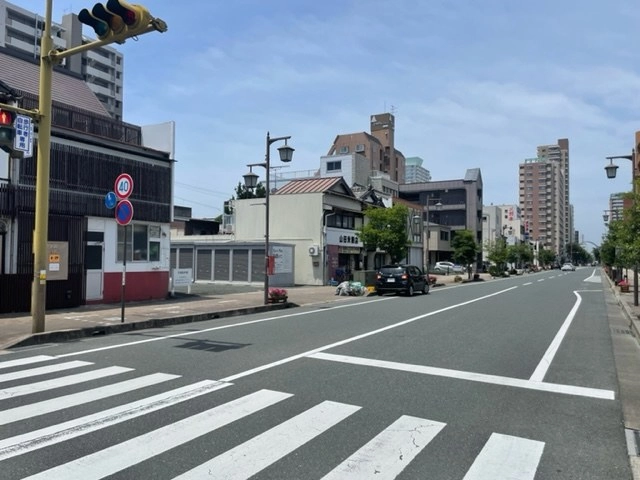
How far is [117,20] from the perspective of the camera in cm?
855

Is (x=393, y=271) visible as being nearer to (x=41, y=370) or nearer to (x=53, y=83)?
(x=53, y=83)

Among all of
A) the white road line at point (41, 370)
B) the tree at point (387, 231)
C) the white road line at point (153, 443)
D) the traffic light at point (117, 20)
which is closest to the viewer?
the white road line at point (153, 443)

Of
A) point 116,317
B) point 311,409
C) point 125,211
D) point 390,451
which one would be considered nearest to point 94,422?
point 311,409

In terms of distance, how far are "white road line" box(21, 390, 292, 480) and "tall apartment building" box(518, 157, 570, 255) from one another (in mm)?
168988

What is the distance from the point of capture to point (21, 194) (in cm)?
1534

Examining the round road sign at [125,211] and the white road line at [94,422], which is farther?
the round road sign at [125,211]

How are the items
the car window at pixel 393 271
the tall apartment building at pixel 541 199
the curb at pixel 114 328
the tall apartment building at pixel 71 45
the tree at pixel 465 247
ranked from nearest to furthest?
1. the curb at pixel 114 328
2. the car window at pixel 393 271
3. the tree at pixel 465 247
4. the tall apartment building at pixel 71 45
5. the tall apartment building at pixel 541 199

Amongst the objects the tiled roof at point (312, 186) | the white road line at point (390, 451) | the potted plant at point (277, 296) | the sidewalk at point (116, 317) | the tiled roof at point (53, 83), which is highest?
the tiled roof at point (53, 83)

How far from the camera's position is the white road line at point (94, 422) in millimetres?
4715

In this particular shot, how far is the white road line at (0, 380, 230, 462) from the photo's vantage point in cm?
471

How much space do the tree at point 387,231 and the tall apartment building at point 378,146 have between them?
55.8 metres

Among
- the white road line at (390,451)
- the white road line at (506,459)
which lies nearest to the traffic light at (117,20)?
the white road line at (390,451)

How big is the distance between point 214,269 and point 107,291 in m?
16.4

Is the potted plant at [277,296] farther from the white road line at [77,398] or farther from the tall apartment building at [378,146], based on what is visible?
the tall apartment building at [378,146]
